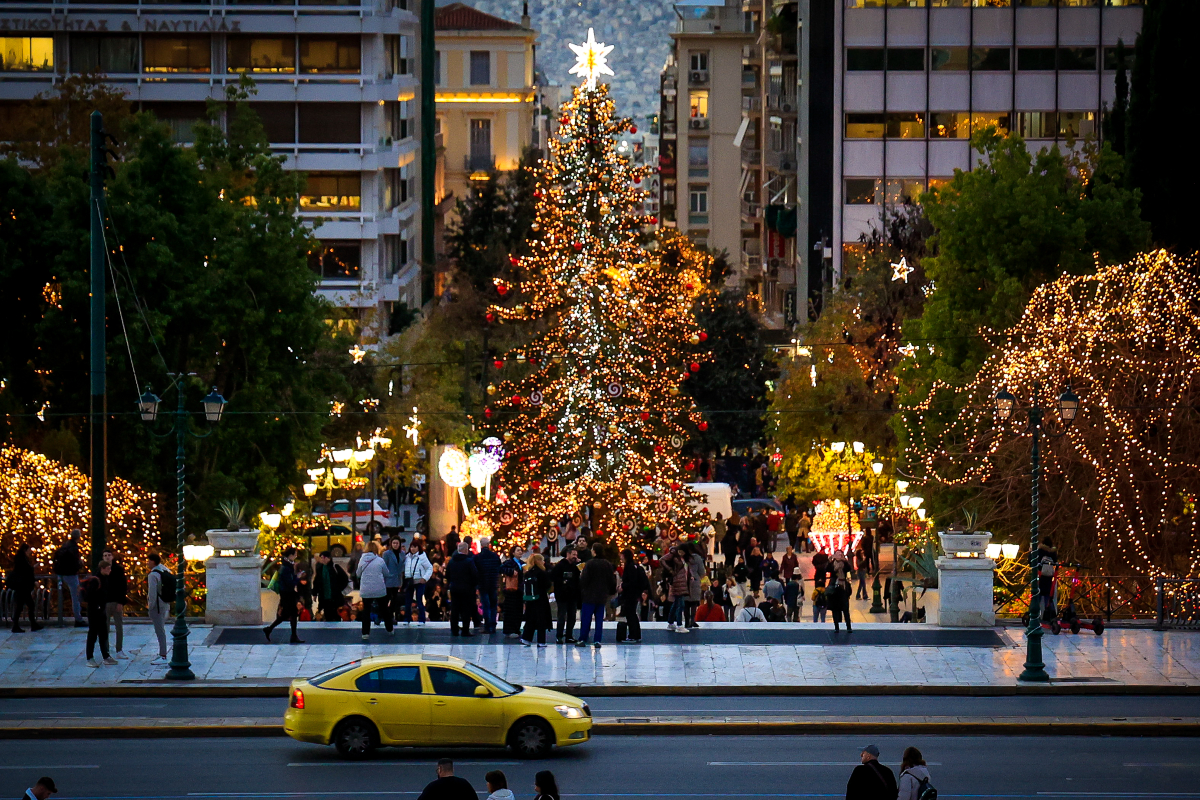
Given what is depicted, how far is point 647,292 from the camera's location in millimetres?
44219

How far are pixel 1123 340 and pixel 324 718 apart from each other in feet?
72.1

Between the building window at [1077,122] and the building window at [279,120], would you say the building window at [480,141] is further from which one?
the building window at [1077,122]

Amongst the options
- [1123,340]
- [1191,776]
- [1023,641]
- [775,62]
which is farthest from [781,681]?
[775,62]

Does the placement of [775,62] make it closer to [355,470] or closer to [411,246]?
[411,246]

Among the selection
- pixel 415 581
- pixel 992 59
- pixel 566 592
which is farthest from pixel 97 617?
pixel 992 59

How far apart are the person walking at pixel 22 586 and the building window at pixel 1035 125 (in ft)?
179

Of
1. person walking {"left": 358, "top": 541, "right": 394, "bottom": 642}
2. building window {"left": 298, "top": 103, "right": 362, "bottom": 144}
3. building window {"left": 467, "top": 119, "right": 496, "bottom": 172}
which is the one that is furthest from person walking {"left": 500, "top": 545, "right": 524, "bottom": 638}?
building window {"left": 467, "top": 119, "right": 496, "bottom": 172}

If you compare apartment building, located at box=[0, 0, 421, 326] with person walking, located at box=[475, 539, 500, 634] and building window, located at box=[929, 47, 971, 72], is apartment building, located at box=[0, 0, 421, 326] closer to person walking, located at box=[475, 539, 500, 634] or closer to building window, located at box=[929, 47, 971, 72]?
building window, located at box=[929, 47, 971, 72]

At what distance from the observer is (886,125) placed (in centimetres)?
7431

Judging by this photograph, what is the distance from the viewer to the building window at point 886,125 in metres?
74.1

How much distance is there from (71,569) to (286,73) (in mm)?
42774

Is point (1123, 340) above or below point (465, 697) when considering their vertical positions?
above

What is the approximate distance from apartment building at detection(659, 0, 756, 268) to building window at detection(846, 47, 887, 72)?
5247 centimetres

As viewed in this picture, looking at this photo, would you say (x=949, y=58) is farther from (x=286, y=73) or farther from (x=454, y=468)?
(x=454, y=468)
